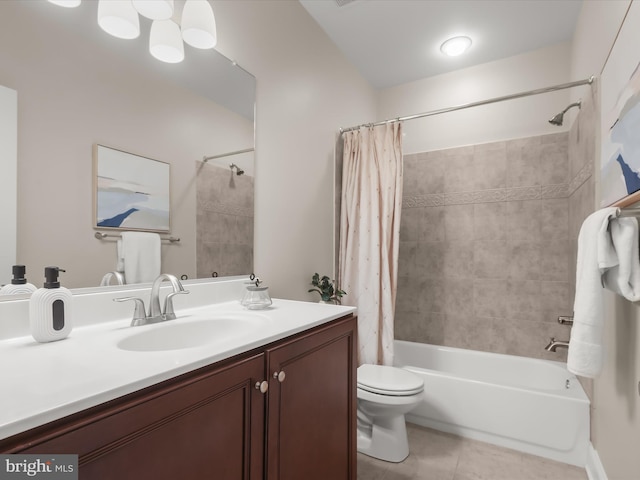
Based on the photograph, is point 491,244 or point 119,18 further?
point 491,244

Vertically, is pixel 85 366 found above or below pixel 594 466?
above

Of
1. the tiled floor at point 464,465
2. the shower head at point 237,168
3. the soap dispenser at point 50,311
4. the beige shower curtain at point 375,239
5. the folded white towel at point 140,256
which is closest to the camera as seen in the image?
the soap dispenser at point 50,311

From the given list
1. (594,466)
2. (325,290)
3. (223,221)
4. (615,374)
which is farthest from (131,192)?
(594,466)

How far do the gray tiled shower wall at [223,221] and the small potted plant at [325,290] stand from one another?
0.58 meters

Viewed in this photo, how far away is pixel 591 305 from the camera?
1.19 meters

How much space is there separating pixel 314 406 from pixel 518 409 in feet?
4.84

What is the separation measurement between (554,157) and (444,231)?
0.95 metres

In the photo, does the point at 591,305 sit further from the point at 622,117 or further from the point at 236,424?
the point at 236,424

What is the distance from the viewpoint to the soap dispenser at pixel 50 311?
33.8 inches

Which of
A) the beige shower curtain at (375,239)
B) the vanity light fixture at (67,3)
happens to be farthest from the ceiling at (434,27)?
the vanity light fixture at (67,3)

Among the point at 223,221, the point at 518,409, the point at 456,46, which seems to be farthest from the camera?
the point at 456,46

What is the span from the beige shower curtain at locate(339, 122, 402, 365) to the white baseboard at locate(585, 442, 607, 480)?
1.10 meters

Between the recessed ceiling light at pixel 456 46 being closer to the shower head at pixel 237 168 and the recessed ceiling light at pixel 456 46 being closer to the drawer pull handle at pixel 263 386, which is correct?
the shower head at pixel 237 168

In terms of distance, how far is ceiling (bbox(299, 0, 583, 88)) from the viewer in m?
2.10
